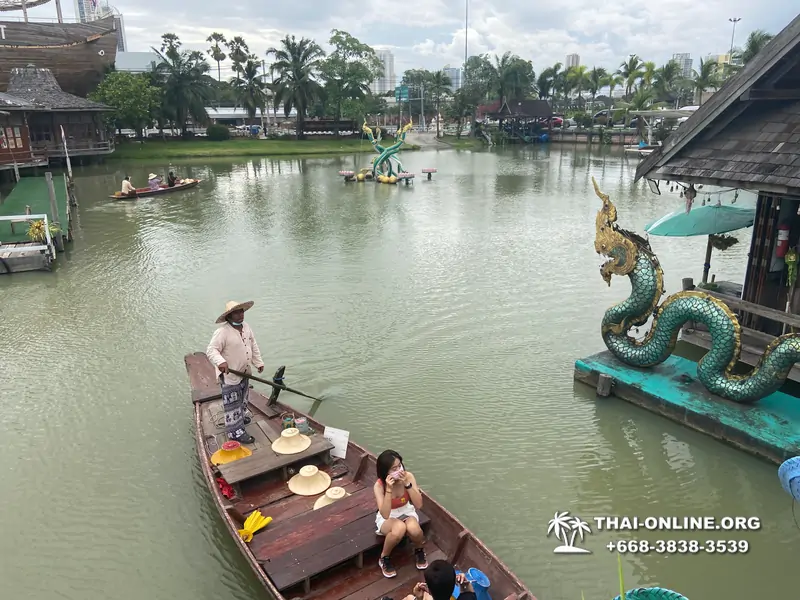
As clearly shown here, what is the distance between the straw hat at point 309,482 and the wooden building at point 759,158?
680cm

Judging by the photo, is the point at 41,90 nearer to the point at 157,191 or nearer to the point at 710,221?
the point at 157,191

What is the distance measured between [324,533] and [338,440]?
1519 millimetres

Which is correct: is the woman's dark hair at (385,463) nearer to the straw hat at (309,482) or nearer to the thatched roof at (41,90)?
the straw hat at (309,482)

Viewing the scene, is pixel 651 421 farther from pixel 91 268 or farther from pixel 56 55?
pixel 56 55

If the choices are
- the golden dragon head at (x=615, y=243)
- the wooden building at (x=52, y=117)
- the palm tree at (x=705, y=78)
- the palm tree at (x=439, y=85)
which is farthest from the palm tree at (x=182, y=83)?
the golden dragon head at (x=615, y=243)

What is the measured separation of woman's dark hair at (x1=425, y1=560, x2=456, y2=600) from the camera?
171 inches

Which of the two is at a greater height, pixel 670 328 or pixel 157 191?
pixel 157 191

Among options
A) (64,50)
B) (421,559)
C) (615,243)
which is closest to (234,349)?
(421,559)

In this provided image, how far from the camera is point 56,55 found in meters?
44.9

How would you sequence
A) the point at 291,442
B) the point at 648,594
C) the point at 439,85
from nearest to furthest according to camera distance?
the point at 648,594 → the point at 291,442 → the point at 439,85

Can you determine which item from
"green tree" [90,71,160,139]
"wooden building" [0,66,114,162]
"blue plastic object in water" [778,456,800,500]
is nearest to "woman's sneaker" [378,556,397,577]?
"blue plastic object in water" [778,456,800,500]

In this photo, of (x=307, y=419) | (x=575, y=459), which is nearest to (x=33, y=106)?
(x=307, y=419)

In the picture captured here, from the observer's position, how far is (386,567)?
18.5 ft

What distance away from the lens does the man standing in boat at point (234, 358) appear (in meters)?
7.38
